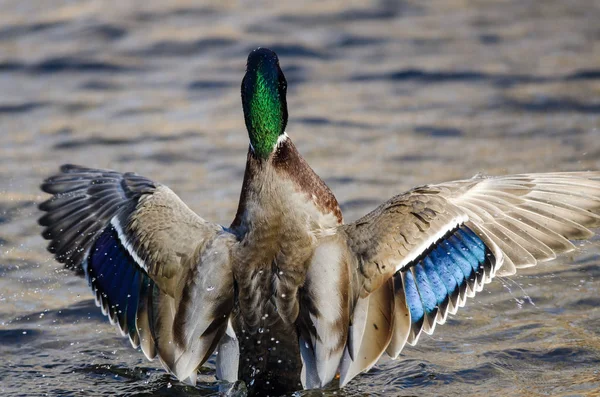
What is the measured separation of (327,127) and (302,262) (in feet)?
15.2

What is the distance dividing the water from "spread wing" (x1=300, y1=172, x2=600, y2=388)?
0.55 metres

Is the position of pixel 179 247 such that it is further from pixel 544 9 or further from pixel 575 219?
pixel 544 9

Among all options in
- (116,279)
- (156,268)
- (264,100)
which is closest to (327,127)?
(264,100)

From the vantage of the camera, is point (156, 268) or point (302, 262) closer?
point (302, 262)

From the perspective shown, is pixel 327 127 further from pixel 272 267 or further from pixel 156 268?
pixel 272 267

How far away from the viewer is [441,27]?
11.1m

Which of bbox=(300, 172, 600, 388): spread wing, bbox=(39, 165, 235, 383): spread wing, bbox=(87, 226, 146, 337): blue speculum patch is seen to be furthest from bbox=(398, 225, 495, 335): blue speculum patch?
bbox=(87, 226, 146, 337): blue speculum patch

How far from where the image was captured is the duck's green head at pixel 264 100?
4973 mm

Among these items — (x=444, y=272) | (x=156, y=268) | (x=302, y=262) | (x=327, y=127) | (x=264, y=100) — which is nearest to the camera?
(x=302, y=262)

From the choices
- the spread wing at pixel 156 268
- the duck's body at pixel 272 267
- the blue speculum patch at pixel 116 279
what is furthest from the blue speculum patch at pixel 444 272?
the blue speculum patch at pixel 116 279

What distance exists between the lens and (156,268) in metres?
4.92

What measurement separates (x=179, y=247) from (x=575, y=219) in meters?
1.88

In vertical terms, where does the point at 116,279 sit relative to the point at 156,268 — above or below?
below

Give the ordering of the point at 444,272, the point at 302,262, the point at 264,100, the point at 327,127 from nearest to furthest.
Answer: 1. the point at 302,262
2. the point at 444,272
3. the point at 264,100
4. the point at 327,127
